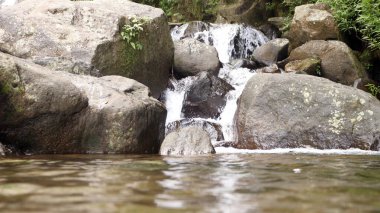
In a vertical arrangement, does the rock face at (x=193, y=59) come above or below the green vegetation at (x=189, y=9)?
below

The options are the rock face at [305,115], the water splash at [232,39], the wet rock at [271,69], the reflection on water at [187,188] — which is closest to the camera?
the reflection on water at [187,188]

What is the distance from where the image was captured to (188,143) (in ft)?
21.2

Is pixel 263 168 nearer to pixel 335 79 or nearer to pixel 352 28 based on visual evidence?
pixel 335 79

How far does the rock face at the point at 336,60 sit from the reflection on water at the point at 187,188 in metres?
6.88

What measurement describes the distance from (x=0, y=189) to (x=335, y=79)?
32.2ft

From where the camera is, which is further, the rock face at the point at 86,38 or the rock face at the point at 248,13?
the rock face at the point at 248,13

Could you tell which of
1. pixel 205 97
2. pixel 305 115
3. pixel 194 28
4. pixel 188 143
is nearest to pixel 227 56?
pixel 194 28

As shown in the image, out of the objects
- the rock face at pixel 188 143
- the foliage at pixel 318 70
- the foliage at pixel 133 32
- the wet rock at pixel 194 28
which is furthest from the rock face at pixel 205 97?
the wet rock at pixel 194 28

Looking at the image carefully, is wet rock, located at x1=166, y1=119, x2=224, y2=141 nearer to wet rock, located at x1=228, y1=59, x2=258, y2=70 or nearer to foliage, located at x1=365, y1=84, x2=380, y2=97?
wet rock, located at x1=228, y1=59, x2=258, y2=70

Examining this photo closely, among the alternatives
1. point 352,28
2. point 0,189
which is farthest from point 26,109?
point 352,28

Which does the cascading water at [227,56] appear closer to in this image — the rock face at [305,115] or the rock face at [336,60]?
the rock face at [305,115]

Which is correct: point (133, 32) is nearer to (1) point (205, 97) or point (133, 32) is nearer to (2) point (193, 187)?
(1) point (205, 97)

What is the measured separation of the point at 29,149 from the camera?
6.09 meters

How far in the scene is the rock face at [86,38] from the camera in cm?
862
